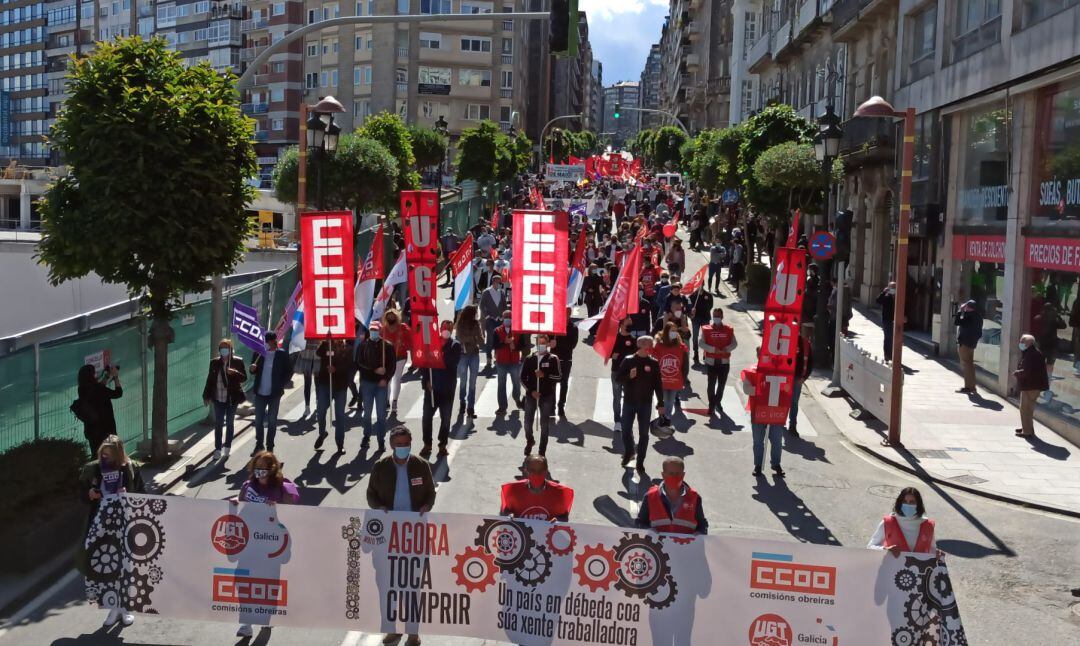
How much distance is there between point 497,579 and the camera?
25.5ft

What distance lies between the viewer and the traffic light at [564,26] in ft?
46.8

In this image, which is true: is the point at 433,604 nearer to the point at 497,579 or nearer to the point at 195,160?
the point at 497,579

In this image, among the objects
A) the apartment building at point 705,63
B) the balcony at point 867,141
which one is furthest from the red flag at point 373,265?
the apartment building at point 705,63

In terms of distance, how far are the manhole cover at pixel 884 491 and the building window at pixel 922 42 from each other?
15061 millimetres

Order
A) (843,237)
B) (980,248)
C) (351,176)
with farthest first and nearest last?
(351,176) < (980,248) < (843,237)

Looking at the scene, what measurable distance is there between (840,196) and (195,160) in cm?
2853

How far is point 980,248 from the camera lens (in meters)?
21.5

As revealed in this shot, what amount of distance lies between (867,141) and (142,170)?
2289cm

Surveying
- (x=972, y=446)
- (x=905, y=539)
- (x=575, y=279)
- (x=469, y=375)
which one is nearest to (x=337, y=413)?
(x=469, y=375)

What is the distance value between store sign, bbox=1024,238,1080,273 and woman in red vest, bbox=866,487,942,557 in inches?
409

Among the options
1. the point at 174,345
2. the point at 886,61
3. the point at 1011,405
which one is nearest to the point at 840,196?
the point at 886,61

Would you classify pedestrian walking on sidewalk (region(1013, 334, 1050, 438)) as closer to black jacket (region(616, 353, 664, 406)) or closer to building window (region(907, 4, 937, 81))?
black jacket (region(616, 353, 664, 406))

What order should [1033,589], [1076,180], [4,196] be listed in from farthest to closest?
[4,196] → [1076,180] → [1033,589]

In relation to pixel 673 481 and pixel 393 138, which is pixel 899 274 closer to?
pixel 673 481
